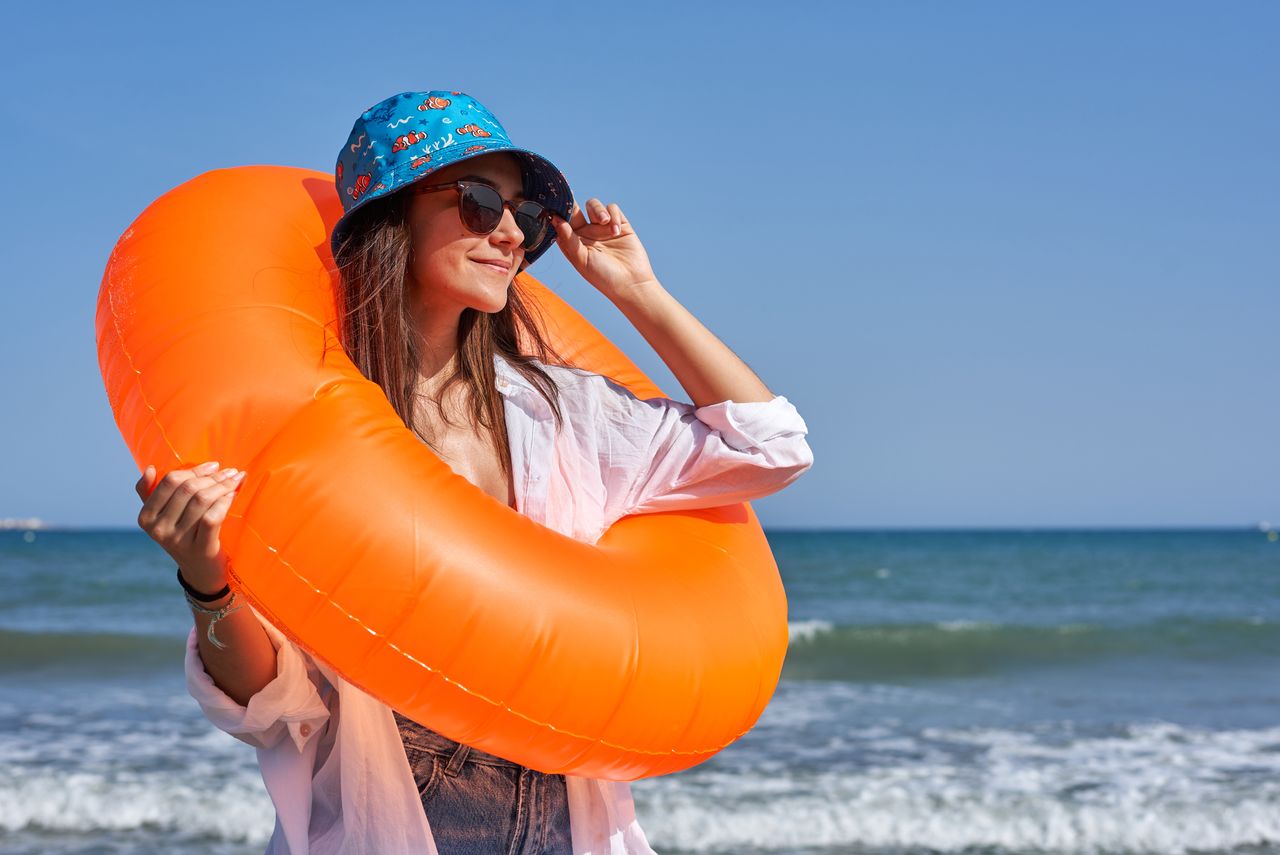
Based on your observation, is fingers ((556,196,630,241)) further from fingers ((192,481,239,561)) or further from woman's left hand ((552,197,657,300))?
fingers ((192,481,239,561))

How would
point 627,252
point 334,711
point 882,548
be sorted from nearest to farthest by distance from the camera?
point 334,711 → point 627,252 → point 882,548

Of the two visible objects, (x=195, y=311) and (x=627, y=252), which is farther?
(x=627, y=252)

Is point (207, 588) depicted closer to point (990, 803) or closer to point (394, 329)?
point (394, 329)

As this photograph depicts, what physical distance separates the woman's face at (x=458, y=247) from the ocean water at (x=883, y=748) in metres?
4.23

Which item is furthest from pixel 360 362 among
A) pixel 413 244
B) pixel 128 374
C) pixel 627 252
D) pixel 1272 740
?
pixel 1272 740

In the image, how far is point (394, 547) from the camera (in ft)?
4.88

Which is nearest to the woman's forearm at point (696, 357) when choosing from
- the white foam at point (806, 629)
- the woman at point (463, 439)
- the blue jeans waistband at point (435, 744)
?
the woman at point (463, 439)

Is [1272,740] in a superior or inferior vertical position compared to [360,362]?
inferior

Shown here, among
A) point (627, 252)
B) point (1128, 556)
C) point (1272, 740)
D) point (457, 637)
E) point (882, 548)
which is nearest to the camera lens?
point (457, 637)

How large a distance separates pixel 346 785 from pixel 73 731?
6.70m

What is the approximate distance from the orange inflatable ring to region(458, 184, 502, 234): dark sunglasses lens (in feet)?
0.85

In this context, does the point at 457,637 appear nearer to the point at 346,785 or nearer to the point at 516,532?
the point at 516,532

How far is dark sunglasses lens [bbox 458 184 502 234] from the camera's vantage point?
175 centimetres

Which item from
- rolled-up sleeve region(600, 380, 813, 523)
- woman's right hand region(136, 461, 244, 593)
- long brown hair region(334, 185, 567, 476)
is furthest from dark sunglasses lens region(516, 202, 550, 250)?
woman's right hand region(136, 461, 244, 593)
